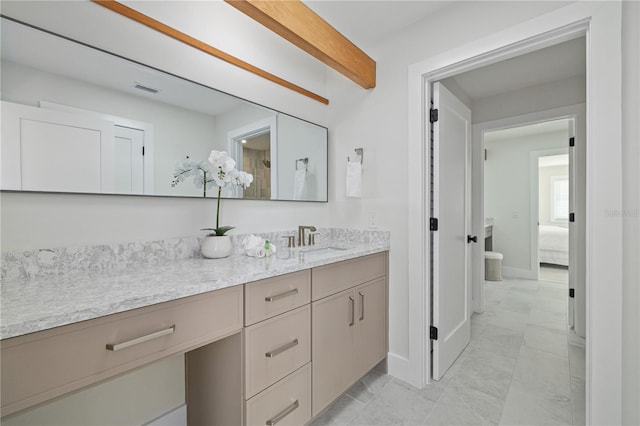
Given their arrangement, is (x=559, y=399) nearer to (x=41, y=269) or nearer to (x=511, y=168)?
(x=41, y=269)

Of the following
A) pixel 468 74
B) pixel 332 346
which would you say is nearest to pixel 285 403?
pixel 332 346

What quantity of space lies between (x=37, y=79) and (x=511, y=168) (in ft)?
20.6

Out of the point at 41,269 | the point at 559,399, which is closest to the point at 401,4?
the point at 41,269

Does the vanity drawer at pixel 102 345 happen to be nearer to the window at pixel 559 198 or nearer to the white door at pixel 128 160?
the white door at pixel 128 160

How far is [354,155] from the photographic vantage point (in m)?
2.25

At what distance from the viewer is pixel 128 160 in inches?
50.6

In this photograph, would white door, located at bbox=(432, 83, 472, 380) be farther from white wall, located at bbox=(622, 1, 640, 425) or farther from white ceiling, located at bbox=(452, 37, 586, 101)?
white wall, located at bbox=(622, 1, 640, 425)

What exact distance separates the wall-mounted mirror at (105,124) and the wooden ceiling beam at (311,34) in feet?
1.59

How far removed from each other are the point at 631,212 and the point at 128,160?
2350 millimetres

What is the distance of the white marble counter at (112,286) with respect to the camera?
27.8 inches

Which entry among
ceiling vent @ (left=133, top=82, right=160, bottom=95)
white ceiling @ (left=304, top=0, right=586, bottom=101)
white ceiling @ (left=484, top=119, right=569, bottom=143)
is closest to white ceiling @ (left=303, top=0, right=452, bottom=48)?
white ceiling @ (left=304, top=0, right=586, bottom=101)

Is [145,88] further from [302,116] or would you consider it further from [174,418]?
[174,418]

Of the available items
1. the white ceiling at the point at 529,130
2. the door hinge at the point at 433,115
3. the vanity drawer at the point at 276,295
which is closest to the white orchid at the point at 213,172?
the vanity drawer at the point at 276,295

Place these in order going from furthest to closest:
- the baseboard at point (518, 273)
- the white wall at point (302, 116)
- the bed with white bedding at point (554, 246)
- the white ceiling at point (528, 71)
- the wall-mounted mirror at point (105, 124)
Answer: the bed with white bedding at point (554, 246), the baseboard at point (518, 273), the white ceiling at point (528, 71), the white wall at point (302, 116), the wall-mounted mirror at point (105, 124)
